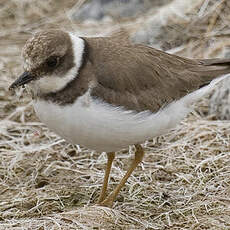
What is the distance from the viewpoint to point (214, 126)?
5.55 m

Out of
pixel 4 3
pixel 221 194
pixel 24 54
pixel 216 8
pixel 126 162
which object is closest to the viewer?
pixel 24 54

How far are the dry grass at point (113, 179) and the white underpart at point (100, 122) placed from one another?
24.2 inches

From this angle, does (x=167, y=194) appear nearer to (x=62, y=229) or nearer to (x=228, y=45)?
(x=62, y=229)

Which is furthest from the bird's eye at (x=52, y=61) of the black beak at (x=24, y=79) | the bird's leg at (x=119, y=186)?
the bird's leg at (x=119, y=186)

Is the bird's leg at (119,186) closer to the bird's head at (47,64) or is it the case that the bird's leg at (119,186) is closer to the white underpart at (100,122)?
the white underpart at (100,122)

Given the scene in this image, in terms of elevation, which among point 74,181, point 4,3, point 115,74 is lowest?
point 74,181

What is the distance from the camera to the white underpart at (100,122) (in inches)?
148

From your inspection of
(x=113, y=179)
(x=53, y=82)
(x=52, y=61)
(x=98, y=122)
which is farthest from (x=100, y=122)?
(x=113, y=179)

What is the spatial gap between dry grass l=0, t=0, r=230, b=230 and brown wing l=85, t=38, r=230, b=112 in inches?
33.9

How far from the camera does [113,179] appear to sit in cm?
496

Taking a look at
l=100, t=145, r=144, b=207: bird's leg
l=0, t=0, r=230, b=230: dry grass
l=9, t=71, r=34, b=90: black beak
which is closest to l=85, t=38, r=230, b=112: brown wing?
l=9, t=71, r=34, b=90: black beak

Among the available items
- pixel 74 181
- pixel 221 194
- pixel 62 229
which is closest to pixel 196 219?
pixel 221 194

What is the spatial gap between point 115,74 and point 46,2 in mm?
5134

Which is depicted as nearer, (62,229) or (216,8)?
(62,229)
